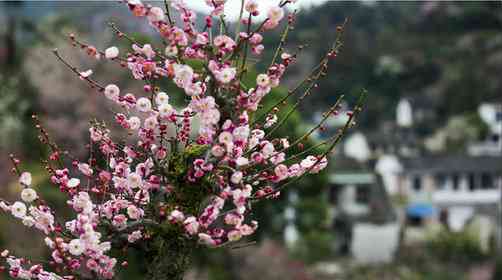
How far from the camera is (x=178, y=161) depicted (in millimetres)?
3492

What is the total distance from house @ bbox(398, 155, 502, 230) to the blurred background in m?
0.07

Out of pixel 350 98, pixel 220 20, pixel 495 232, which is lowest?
pixel 220 20

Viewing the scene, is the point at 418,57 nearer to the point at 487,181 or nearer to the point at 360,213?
the point at 487,181

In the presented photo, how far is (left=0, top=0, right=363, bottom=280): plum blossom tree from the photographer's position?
315 cm

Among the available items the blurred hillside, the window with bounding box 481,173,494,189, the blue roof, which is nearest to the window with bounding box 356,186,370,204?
the blue roof

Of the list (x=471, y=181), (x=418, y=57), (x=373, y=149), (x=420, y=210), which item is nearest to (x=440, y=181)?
(x=471, y=181)

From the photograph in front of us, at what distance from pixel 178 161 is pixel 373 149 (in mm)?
39531

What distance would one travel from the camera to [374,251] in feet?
92.9

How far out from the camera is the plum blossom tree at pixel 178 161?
124 inches

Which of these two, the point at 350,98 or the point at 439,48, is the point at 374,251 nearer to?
the point at 350,98

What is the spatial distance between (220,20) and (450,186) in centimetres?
3329

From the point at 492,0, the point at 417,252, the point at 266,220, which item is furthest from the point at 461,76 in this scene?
the point at 266,220

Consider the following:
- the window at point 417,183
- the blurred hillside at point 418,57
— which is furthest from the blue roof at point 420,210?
the blurred hillside at point 418,57

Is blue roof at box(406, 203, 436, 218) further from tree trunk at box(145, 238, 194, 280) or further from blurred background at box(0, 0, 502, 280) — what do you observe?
tree trunk at box(145, 238, 194, 280)
